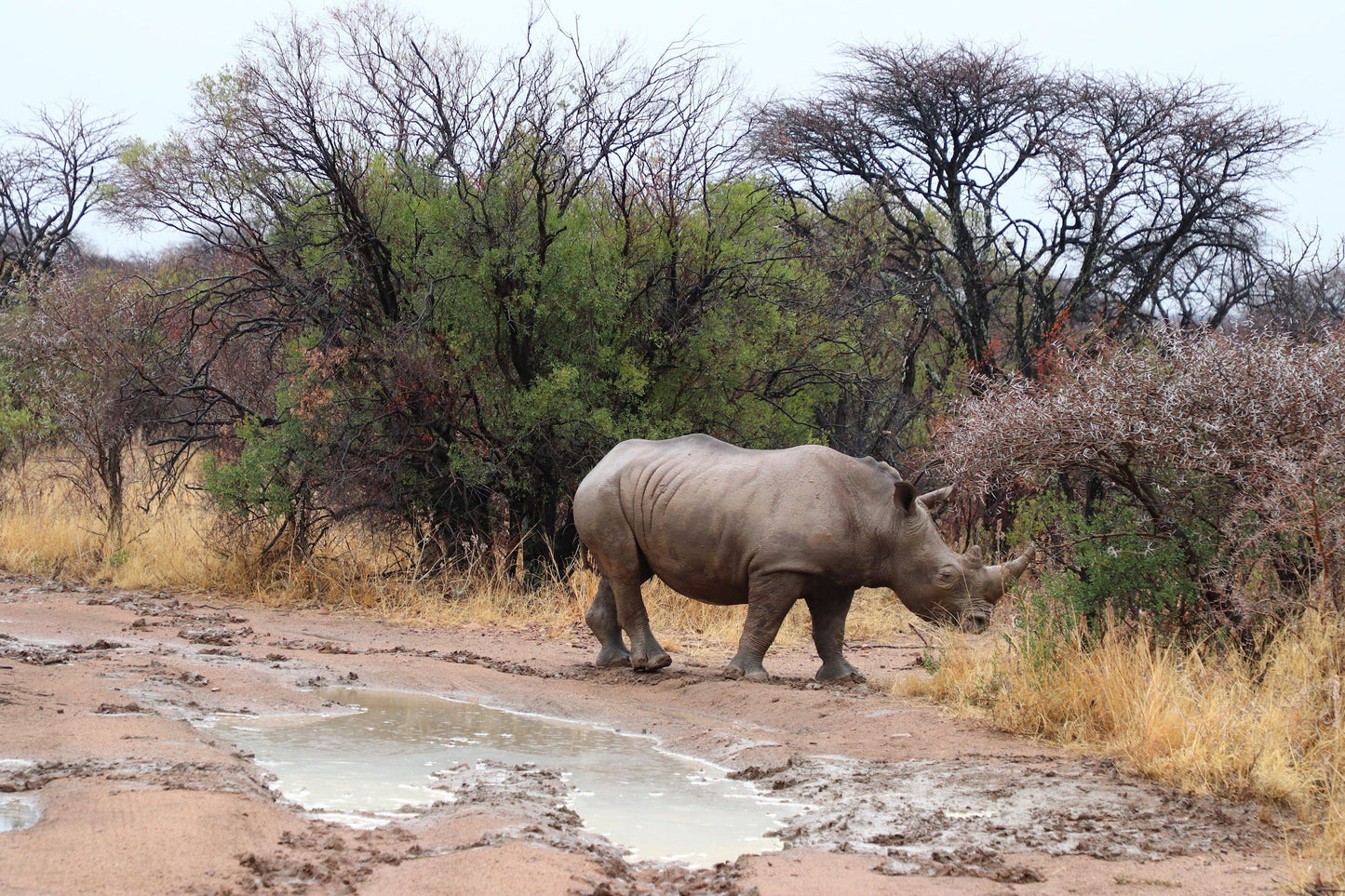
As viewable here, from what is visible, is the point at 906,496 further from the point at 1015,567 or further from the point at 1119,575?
the point at 1119,575

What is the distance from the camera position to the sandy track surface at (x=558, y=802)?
400 cm

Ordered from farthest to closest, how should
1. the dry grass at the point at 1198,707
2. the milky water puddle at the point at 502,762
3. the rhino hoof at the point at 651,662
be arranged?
the rhino hoof at the point at 651,662 < the dry grass at the point at 1198,707 < the milky water puddle at the point at 502,762

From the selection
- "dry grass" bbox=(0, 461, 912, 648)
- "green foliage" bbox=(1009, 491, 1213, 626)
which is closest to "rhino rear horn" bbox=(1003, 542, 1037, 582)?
"green foliage" bbox=(1009, 491, 1213, 626)

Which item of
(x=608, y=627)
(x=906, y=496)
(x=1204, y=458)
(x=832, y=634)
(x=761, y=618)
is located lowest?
(x=608, y=627)

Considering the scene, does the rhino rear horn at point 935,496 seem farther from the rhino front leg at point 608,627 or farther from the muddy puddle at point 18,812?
the muddy puddle at point 18,812

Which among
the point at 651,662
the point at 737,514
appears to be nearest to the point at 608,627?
the point at 651,662

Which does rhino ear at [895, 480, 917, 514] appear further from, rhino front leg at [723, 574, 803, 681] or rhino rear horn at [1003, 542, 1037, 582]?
rhino front leg at [723, 574, 803, 681]

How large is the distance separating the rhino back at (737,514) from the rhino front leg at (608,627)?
20.5 inches

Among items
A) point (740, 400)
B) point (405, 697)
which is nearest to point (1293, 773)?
point (405, 697)

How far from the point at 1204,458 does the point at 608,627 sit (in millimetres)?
4366

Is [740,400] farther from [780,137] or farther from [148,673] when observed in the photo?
[148,673]

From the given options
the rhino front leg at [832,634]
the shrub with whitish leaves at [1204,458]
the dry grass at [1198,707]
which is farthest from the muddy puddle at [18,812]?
the rhino front leg at [832,634]

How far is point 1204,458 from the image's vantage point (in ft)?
22.2

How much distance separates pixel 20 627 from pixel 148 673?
273 cm
